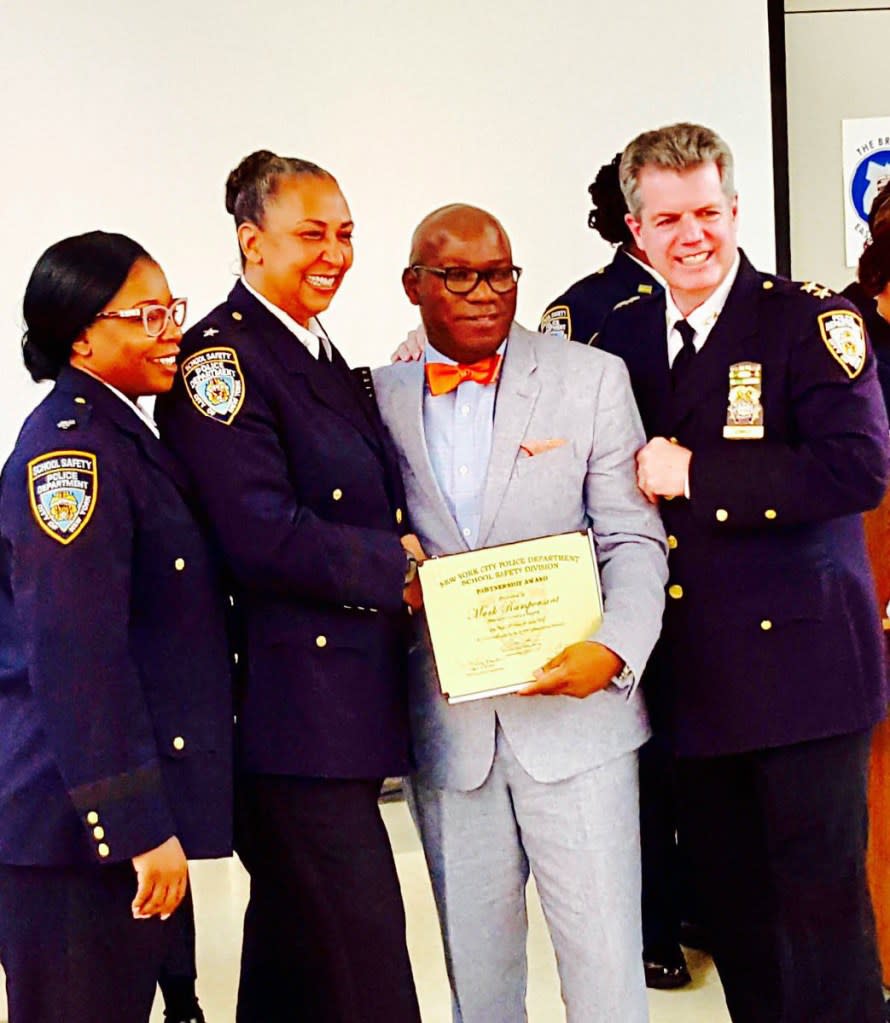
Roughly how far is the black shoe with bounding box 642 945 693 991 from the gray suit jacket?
3.43ft

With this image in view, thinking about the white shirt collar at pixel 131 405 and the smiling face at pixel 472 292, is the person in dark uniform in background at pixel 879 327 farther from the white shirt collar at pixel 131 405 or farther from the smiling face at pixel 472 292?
the white shirt collar at pixel 131 405

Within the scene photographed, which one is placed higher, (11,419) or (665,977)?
(11,419)

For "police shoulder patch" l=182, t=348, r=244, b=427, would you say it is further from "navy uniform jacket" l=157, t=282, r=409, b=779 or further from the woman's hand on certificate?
the woman's hand on certificate

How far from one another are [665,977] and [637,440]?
1.42m

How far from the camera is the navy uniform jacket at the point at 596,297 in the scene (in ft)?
9.90

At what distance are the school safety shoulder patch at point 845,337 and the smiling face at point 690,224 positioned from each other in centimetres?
18

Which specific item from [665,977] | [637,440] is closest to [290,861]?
[637,440]

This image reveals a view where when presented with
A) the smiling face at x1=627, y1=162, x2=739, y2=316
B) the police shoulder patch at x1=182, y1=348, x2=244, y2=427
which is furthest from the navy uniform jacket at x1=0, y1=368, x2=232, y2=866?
the smiling face at x1=627, y1=162, x2=739, y2=316

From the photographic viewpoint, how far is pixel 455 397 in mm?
2131

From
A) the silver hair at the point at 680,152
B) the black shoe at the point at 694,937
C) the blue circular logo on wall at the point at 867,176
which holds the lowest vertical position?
the black shoe at the point at 694,937

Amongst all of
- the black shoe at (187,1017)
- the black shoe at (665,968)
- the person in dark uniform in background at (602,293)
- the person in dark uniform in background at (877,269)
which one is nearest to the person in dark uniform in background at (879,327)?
the person in dark uniform in background at (877,269)

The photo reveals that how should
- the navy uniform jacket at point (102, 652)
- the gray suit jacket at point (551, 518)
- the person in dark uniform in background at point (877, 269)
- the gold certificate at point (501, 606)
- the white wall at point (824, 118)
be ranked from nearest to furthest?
the navy uniform jacket at point (102, 652) → the gold certificate at point (501, 606) → the gray suit jacket at point (551, 518) → the person in dark uniform in background at point (877, 269) → the white wall at point (824, 118)

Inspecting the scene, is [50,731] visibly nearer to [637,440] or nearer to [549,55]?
[637,440]

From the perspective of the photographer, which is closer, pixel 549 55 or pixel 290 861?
pixel 290 861
